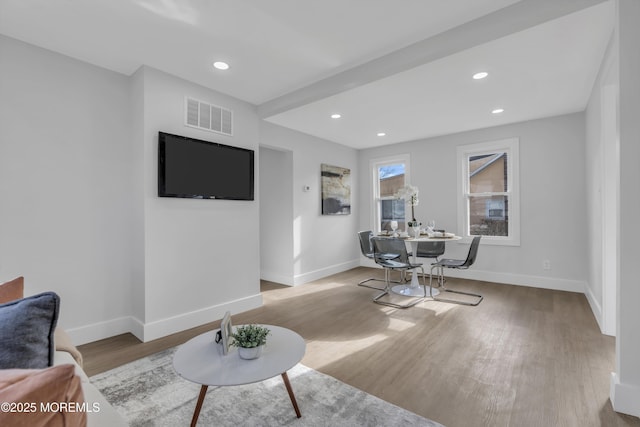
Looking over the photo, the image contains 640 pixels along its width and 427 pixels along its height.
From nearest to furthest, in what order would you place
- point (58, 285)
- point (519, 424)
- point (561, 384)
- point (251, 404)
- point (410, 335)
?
point (519, 424) → point (251, 404) → point (561, 384) → point (58, 285) → point (410, 335)

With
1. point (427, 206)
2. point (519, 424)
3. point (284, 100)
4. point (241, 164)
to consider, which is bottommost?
point (519, 424)

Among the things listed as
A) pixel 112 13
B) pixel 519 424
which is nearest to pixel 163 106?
pixel 112 13

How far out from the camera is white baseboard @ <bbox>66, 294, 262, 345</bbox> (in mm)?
2783

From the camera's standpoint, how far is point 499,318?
3.36 meters

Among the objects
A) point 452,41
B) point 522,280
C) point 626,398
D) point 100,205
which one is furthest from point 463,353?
point 100,205

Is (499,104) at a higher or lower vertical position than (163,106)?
higher

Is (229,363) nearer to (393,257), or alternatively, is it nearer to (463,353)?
(463,353)

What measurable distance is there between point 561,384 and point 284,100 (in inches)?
141

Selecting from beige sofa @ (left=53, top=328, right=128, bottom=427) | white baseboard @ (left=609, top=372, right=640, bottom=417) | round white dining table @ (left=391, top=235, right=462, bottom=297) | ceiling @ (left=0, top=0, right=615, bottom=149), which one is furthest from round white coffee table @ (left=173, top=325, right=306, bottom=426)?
round white dining table @ (left=391, top=235, right=462, bottom=297)

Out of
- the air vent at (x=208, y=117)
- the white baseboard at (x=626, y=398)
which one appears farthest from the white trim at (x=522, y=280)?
the air vent at (x=208, y=117)

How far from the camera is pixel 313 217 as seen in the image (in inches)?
211

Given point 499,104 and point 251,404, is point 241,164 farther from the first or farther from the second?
point 499,104

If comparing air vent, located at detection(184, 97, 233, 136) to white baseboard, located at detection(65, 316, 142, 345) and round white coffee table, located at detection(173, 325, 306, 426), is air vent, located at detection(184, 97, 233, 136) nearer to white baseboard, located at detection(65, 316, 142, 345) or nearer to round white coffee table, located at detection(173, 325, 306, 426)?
white baseboard, located at detection(65, 316, 142, 345)

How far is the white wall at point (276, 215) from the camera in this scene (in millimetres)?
4988
